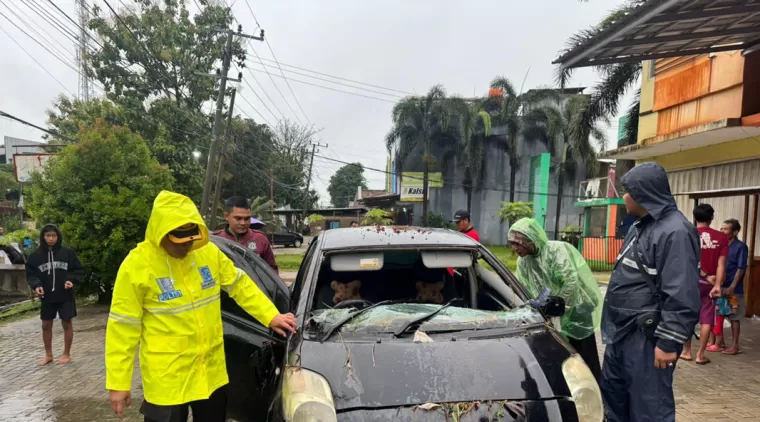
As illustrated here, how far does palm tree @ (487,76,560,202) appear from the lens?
28250 mm

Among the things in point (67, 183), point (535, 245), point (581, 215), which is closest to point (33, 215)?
point (67, 183)

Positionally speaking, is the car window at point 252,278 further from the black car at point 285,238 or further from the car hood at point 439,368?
the black car at point 285,238

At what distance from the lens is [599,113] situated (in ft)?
41.1

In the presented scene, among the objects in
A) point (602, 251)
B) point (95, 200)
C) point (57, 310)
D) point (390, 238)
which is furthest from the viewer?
point (602, 251)

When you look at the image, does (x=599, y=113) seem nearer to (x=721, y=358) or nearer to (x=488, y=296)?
(x=721, y=358)

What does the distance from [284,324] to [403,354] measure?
2.42ft

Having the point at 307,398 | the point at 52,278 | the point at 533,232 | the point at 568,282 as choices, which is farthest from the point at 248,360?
the point at 52,278

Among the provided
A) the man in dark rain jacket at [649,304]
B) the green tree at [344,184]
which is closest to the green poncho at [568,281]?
the man in dark rain jacket at [649,304]

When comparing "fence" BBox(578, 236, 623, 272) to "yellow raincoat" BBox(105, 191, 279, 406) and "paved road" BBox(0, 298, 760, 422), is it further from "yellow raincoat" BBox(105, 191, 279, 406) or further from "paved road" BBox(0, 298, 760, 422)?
"yellow raincoat" BBox(105, 191, 279, 406)

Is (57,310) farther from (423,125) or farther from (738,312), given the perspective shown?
(423,125)

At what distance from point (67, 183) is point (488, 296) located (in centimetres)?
761

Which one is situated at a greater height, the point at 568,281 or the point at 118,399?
the point at 568,281

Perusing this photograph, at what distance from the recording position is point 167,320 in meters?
2.26

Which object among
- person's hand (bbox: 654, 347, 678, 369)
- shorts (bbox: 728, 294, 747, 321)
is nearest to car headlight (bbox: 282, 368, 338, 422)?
person's hand (bbox: 654, 347, 678, 369)
